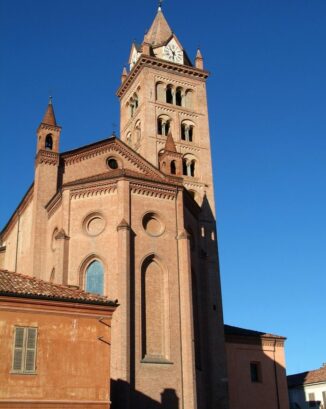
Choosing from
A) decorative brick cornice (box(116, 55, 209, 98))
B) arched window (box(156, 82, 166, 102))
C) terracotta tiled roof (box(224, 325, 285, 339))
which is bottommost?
terracotta tiled roof (box(224, 325, 285, 339))

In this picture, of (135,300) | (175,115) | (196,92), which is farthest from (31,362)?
(196,92)

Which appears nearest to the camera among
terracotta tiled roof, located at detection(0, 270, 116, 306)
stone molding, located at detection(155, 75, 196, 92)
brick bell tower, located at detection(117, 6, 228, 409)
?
terracotta tiled roof, located at detection(0, 270, 116, 306)

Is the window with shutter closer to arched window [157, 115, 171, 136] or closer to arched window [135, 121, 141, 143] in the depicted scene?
arched window [157, 115, 171, 136]

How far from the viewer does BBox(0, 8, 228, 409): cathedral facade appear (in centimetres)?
2592

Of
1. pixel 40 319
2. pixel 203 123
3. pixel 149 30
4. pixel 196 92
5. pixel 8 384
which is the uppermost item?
pixel 149 30

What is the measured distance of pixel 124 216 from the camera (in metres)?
28.3

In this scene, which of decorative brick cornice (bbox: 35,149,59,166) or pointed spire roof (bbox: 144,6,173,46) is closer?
decorative brick cornice (bbox: 35,149,59,166)

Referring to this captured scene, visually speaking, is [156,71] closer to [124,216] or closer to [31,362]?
[124,216]

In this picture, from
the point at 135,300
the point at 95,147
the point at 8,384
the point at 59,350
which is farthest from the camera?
the point at 95,147

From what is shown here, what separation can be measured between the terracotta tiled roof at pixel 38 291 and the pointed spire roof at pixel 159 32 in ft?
107

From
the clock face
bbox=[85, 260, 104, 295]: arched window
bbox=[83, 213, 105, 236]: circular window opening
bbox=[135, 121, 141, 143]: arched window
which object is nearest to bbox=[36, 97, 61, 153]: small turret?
bbox=[83, 213, 105, 236]: circular window opening

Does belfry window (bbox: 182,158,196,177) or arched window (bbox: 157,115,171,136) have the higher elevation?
arched window (bbox: 157,115,171,136)

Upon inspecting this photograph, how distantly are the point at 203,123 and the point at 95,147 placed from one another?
13238mm

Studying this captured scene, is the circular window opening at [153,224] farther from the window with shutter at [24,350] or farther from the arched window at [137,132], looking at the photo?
the arched window at [137,132]
